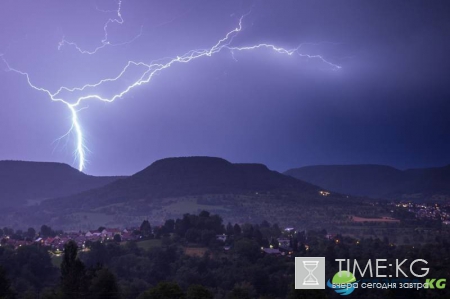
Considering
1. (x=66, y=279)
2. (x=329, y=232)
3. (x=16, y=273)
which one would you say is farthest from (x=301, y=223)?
(x=66, y=279)

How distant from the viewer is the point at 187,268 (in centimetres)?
3256

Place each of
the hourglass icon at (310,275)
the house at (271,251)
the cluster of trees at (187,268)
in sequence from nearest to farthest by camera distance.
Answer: the hourglass icon at (310,275), the cluster of trees at (187,268), the house at (271,251)

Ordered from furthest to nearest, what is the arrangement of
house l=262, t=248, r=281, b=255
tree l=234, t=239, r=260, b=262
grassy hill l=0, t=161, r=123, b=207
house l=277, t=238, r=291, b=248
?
grassy hill l=0, t=161, r=123, b=207, house l=277, t=238, r=291, b=248, house l=262, t=248, r=281, b=255, tree l=234, t=239, r=260, b=262

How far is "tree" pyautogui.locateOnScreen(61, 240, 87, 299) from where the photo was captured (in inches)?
883

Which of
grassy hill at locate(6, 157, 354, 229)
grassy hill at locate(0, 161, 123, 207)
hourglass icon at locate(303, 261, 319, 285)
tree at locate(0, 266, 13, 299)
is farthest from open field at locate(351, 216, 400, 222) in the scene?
grassy hill at locate(0, 161, 123, 207)

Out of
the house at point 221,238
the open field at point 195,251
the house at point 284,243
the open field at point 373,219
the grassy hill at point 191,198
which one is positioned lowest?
the open field at point 195,251

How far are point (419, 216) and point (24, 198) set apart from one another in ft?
222

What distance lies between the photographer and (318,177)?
126 metres

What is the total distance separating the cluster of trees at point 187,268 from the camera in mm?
22375

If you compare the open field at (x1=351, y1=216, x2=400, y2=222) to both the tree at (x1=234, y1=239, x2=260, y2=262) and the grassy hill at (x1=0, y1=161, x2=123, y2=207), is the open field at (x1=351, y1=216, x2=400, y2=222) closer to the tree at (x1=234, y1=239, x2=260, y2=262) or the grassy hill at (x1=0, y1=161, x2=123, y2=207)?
the tree at (x1=234, y1=239, x2=260, y2=262)

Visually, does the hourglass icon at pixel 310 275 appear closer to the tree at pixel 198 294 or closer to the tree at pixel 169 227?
the tree at pixel 198 294

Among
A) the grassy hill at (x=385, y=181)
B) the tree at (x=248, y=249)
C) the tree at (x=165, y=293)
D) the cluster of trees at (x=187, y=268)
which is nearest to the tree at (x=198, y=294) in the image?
the cluster of trees at (x=187, y=268)

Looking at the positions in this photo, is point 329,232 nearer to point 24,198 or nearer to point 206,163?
point 206,163

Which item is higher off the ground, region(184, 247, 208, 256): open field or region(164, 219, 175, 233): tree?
region(164, 219, 175, 233): tree
